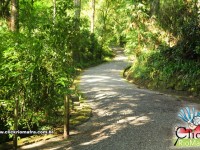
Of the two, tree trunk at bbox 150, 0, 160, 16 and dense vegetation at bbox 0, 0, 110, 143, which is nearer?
dense vegetation at bbox 0, 0, 110, 143

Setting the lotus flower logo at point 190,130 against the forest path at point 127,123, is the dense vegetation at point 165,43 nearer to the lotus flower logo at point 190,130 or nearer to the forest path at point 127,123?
the forest path at point 127,123

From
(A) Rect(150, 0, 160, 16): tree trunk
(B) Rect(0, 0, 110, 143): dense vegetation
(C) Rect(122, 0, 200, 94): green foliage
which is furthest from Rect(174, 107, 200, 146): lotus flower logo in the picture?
(A) Rect(150, 0, 160, 16): tree trunk

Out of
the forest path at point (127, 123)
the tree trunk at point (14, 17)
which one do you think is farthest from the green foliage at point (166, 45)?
the tree trunk at point (14, 17)

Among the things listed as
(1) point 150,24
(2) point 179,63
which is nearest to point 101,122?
(2) point 179,63

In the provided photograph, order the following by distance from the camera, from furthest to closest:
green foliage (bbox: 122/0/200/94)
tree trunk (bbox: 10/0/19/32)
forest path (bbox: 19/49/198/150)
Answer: green foliage (bbox: 122/0/200/94)
tree trunk (bbox: 10/0/19/32)
forest path (bbox: 19/49/198/150)

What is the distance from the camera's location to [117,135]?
8.30 m

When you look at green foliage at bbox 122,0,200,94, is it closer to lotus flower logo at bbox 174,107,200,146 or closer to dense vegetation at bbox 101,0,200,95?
dense vegetation at bbox 101,0,200,95

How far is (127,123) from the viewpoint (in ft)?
30.9

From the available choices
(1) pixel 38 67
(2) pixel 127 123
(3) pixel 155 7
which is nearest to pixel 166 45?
(3) pixel 155 7

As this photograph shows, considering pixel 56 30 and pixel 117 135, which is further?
pixel 117 135

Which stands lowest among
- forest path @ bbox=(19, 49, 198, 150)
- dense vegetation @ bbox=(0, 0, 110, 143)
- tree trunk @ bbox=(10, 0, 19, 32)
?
forest path @ bbox=(19, 49, 198, 150)

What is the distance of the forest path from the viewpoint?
300 inches

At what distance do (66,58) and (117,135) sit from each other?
261cm

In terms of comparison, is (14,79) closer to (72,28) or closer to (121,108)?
(72,28)
